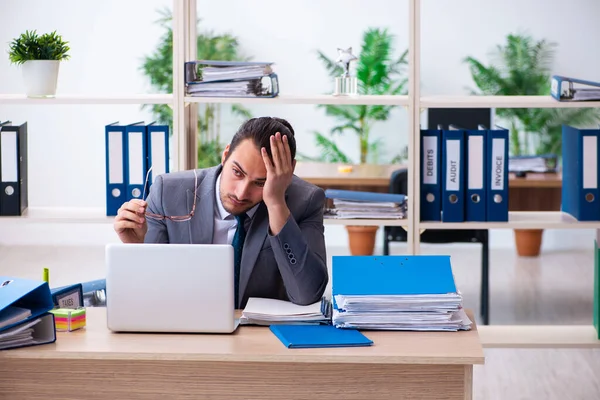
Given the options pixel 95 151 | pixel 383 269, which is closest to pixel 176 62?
pixel 383 269

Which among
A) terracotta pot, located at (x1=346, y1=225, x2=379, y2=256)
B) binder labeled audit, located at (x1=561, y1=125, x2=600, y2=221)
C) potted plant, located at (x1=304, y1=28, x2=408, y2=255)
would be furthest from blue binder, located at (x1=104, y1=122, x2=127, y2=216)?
potted plant, located at (x1=304, y1=28, x2=408, y2=255)

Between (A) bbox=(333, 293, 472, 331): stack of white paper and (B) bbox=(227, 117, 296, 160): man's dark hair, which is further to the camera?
(B) bbox=(227, 117, 296, 160): man's dark hair

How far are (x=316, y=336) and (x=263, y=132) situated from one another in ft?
2.15

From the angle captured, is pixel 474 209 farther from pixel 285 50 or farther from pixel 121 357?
pixel 285 50

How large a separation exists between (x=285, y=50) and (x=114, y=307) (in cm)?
695

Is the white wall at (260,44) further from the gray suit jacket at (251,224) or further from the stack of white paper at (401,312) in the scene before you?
the stack of white paper at (401,312)

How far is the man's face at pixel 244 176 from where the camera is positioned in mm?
2457

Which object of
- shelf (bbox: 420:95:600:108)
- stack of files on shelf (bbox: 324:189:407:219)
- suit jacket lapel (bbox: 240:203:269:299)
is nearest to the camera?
suit jacket lapel (bbox: 240:203:269:299)

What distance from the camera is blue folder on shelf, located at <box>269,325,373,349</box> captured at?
6.64ft

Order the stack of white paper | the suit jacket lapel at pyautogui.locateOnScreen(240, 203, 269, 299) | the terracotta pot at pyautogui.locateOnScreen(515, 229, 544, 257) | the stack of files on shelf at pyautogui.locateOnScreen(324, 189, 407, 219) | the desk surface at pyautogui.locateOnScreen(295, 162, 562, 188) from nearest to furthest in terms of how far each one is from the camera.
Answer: the stack of white paper
the suit jacket lapel at pyautogui.locateOnScreen(240, 203, 269, 299)
the stack of files on shelf at pyautogui.locateOnScreen(324, 189, 407, 219)
the desk surface at pyautogui.locateOnScreen(295, 162, 562, 188)
the terracotta pot at pyautogui.locateOnScreen(515, 229, 544, 257)

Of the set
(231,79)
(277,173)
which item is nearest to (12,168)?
(231,79)

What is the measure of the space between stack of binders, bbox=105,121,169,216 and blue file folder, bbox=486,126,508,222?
1.32 metres

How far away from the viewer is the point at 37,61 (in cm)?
362

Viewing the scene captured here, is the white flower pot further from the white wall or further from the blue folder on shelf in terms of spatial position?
the white wall
